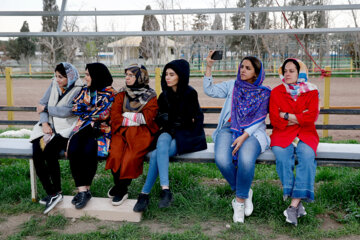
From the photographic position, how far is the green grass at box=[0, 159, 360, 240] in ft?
10.1

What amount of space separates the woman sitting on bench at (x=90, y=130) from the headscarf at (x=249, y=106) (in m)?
1.23

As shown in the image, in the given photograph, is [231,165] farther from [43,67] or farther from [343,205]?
[43,67]

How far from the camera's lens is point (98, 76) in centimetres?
377

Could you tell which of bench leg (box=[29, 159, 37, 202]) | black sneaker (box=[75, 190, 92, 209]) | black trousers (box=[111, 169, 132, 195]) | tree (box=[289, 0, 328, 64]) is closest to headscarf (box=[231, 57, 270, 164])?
black trousers (box=[111, 169, 132, 195])

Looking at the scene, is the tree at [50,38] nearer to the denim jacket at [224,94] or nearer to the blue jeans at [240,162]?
the denim jacket at [224,94]

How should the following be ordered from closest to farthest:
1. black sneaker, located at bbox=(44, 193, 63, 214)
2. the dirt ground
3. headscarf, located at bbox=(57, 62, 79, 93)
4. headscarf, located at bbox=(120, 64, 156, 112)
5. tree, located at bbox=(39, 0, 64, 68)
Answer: black sneaker, located at bbox=(44, 193, 63, 214), headscarf, located at bbox=(120, 64, 156, 112), headscarf, located at bbox=(57, 62, 79, 93), the dirt ground, tree, located at bbox=(39, 0, 64, 68)

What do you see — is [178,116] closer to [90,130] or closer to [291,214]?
[90,130]

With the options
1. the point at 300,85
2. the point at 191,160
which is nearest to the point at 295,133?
the point at 300,85

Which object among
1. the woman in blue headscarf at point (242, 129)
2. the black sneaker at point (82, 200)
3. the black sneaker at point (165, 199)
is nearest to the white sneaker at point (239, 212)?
the woman in blue headscarf at point (242, 129)

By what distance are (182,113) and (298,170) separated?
1.15 m

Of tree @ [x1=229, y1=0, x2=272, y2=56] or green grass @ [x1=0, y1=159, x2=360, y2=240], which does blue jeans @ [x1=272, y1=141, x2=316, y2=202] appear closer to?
green grass @ [x1=0, y1=159, x2=360, y2=240]

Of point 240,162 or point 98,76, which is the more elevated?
point 98,76

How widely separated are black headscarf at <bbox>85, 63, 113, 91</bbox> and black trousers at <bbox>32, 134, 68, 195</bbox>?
26.0 inches

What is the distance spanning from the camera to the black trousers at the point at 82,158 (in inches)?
138
